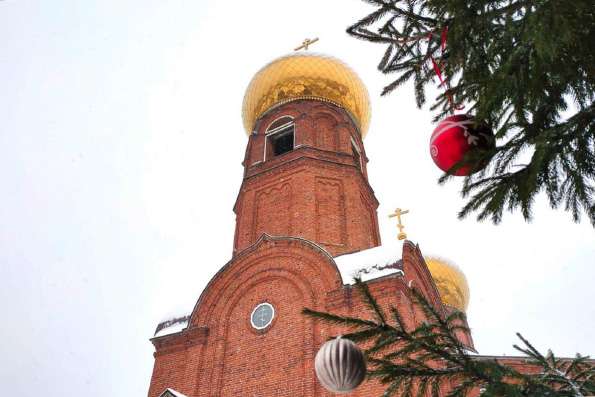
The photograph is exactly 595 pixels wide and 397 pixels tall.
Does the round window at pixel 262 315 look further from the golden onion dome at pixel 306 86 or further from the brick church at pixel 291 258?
the golden onion dome at pixel 306 86

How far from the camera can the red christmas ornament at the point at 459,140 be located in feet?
9.18

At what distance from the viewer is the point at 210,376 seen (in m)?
9.43

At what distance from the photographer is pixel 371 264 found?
30.9ft

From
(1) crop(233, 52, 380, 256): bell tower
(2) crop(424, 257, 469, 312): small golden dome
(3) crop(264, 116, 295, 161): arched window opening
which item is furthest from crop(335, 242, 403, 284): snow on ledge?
(2) crop(424, 257, 469, 312): small golden dome

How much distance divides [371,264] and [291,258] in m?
1.69

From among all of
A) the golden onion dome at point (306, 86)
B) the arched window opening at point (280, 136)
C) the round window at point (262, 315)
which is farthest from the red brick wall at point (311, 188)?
the round window at point (262, 315)

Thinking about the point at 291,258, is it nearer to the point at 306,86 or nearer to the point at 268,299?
the point at 268,299

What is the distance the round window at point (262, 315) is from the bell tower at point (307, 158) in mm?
2077

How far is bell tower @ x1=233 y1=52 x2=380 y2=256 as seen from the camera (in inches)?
475

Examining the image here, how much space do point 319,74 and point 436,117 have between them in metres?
12.0

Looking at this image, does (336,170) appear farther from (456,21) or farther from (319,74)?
(456,21)

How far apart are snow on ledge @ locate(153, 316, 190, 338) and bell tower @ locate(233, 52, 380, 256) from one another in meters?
2.53

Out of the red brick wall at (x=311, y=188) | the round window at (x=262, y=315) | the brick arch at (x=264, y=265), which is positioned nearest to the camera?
the round window at (x=262, y=315)

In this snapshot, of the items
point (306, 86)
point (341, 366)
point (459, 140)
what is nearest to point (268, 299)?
point (306, 86)
